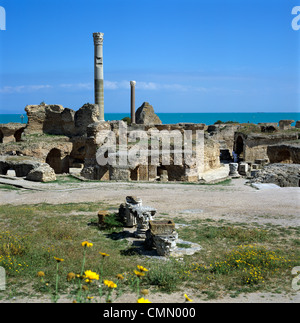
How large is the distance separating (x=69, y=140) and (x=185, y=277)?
86.8 feet

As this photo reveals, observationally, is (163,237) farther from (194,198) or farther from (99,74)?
(99,74)

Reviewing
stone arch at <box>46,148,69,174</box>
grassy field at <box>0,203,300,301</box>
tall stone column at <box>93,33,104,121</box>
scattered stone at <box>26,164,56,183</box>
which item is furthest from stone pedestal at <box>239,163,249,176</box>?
tall stone column at <box>93,33,104,121</box>

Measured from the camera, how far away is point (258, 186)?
17.3 metres

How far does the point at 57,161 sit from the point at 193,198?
1884cm

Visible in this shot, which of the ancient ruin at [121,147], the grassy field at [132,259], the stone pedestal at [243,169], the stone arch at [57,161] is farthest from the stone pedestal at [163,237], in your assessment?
the stone arch at [57,161]

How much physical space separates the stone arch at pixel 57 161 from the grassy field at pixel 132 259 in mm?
19203

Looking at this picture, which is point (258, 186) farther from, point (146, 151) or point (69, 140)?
point (69, 140)

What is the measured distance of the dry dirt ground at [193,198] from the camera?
38.7ft

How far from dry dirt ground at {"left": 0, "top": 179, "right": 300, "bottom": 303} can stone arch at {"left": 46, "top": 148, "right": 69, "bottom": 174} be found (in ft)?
42.8

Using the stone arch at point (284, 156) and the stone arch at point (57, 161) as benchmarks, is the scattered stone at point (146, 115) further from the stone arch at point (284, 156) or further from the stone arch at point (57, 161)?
the stone arch at point (284, 156)

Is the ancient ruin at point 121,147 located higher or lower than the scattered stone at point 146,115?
lower

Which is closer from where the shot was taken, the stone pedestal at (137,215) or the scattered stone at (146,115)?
the stone pedestal at (137,215)

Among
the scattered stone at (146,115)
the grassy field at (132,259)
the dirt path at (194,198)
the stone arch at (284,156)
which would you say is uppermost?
the scattered stone at (146,115)
